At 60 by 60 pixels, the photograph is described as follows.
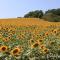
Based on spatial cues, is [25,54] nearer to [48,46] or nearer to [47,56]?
[47,56]

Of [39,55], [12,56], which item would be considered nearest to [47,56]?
[39,55]

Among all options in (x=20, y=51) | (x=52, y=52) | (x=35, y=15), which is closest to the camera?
(x=20, y=51)

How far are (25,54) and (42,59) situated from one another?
211 millimetres

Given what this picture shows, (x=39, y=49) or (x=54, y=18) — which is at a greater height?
(x=39, y=49)

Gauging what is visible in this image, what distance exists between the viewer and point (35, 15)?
4016cm

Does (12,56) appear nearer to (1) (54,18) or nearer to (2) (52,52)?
(2) (52,52)

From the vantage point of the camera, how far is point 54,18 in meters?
35.2

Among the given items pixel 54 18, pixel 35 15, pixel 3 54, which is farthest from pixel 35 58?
pixel 35 15

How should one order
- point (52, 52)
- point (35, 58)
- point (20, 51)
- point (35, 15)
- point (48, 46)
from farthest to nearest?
point (35, 15) → point (48, 46) → point (52, 52) → point (20, 51) → point (35, 58)

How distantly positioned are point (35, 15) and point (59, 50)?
117 feet

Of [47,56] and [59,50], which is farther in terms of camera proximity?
[59,50]

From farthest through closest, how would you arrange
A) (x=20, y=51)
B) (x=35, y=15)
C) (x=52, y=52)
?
(x=35, y=15), (x=52, y=52), (x=20, y=51)

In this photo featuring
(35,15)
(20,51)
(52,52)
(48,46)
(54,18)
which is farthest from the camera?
(35,15)

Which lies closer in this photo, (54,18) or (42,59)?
(42,59)
